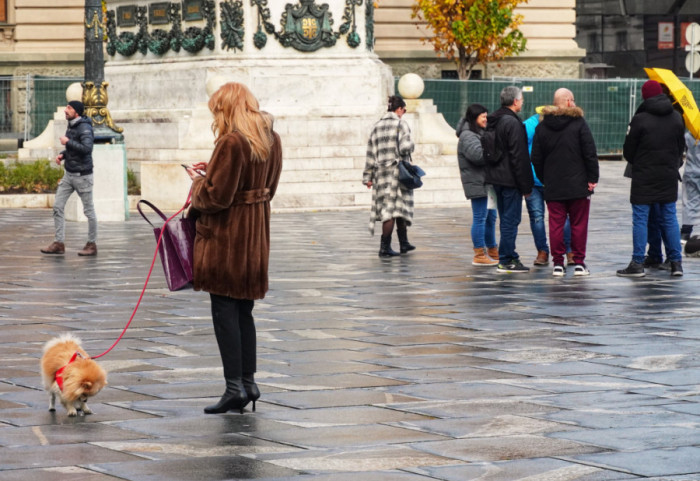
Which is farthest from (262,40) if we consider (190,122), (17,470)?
(17,470)

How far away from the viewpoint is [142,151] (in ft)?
81.6

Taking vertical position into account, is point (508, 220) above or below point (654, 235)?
above

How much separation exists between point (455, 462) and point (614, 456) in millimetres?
700

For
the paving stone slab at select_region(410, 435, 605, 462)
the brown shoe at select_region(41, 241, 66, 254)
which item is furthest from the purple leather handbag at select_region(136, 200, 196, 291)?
the brown shoe at select_region(41, 241, 66, 254)

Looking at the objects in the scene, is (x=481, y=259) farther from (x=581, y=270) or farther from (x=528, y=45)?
(x=528, y=45)

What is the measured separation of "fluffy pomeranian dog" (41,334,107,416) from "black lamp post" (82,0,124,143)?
1288cm

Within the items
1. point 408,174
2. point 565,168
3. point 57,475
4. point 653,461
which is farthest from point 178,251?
point 408,174

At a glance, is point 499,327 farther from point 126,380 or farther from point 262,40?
point 262,40

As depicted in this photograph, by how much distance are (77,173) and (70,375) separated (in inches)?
354

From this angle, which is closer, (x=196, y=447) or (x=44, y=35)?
(x=196, y=447)

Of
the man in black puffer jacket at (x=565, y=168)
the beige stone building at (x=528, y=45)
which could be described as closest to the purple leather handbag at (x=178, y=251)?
the man in black puffer jacket at (x=565, y=168)

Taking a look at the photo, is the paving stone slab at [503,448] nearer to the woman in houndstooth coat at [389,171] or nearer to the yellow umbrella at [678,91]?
the yellow umbrella at [678,91]

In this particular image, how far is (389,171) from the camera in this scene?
15.3m

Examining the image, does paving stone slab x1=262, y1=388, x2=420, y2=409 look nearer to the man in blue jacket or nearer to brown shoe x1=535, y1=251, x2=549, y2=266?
brown shoe x1=535, y1=251, x2=549, y2=266
